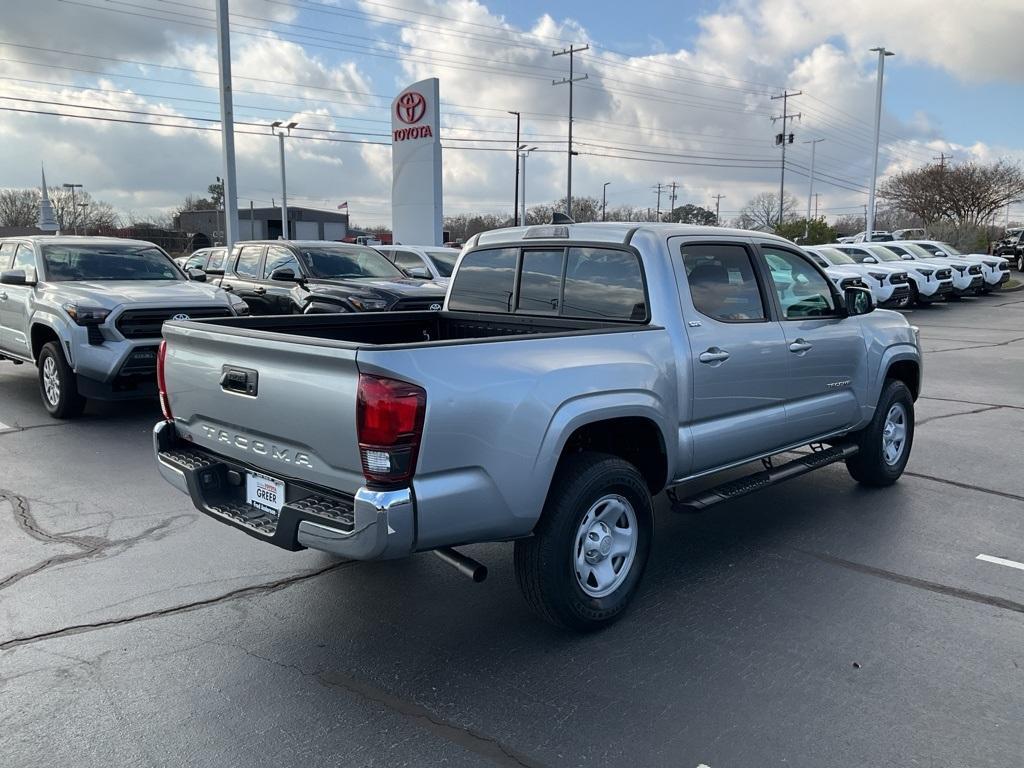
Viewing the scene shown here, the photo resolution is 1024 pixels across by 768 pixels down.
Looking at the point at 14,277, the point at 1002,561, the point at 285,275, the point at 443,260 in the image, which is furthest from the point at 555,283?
the point at 443,260

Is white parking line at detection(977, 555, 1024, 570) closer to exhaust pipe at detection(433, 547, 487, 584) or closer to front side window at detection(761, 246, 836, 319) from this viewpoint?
front side window at detection(761, 246, 836, 319)

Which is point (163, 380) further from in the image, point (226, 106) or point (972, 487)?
point (226, 106)

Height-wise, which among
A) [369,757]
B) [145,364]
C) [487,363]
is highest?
[487,363]

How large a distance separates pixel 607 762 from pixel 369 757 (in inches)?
32.7

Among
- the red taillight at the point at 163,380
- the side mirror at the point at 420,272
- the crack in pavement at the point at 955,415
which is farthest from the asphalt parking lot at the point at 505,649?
the side mirror at the point at 420,272

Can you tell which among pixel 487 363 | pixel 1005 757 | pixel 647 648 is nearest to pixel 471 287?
pixel 487 363

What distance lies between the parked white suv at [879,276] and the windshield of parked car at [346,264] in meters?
13.1

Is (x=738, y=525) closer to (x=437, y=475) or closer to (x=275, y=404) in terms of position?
(x=437, y=475)

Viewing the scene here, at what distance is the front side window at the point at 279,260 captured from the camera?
11.8 m

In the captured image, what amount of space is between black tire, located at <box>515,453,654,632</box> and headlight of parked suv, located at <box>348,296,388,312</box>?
24.0ft

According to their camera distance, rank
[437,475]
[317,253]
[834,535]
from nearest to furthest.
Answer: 1. [437,475]
2. [834,535]
3. [317,253]

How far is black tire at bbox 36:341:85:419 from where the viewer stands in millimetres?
8055

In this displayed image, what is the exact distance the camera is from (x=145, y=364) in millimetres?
7918

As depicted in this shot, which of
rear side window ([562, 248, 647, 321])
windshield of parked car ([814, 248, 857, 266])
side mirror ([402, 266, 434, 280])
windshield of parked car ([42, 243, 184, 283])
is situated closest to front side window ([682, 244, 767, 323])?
rear side window ([562, 248, 647, 321])
